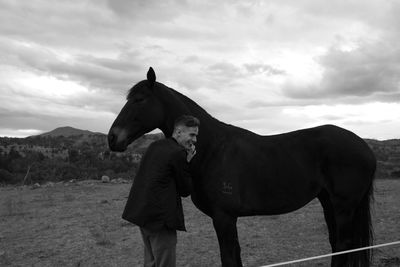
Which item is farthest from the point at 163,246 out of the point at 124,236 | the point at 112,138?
the point at 124,236

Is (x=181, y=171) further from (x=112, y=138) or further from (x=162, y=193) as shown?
(x=112, y=138)

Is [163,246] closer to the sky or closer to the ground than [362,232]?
closer to the sky

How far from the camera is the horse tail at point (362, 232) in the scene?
A: 4301 mm

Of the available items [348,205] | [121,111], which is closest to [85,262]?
[121,111]

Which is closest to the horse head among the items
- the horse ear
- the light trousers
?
the horse ear

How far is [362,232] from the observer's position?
14.2 feet

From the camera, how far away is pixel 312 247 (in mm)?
6203

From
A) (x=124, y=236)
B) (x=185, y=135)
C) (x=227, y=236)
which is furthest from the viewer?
(x=124, y=236)

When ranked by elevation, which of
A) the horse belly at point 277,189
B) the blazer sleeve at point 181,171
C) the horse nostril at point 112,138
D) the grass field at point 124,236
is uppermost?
the horse nostril at point 112,138

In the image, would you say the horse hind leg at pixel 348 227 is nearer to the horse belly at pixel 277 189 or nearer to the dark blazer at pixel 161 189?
the horse belly at pixel 277 189

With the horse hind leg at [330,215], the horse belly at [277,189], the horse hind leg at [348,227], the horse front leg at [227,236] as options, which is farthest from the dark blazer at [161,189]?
the horse hind leg at [330,215]

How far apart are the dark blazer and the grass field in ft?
9.30

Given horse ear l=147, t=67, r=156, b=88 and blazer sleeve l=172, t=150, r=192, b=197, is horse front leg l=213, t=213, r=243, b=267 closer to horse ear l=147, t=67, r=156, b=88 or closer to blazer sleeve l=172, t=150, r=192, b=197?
blazer sleeve l=172, t=150, r=192, b=197

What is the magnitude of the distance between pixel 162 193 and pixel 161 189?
0.10 feet
